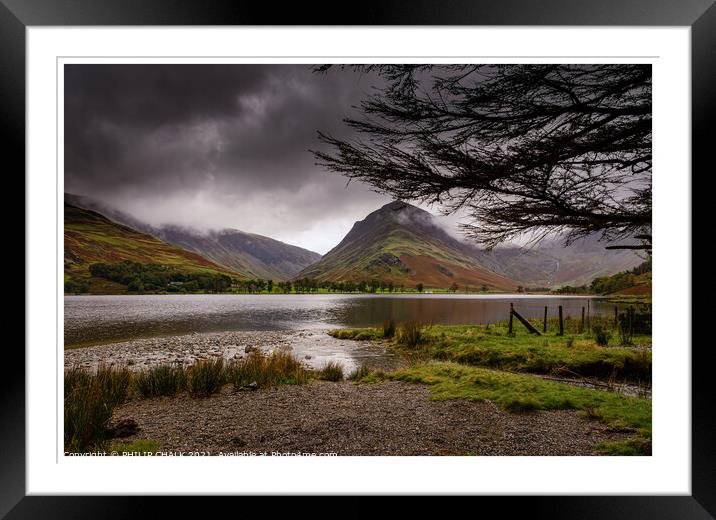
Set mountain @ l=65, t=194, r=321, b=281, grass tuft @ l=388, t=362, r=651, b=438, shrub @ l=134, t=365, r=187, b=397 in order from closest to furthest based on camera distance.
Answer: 1. grass tuft @ l=388, t=362, r=651, b=438
2. shrub @ l=134, t=365, r=187, b=397
3. mountain @ l=65, t=194, r=321, b=281

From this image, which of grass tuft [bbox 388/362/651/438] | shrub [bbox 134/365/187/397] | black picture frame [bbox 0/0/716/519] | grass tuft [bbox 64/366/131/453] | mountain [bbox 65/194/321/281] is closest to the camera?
black picture frame [bbox 0/0/716/519]

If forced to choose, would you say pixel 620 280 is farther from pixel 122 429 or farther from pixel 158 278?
pixel 158 278

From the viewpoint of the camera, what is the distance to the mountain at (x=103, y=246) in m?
2.73

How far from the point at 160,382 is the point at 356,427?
158 centimetres

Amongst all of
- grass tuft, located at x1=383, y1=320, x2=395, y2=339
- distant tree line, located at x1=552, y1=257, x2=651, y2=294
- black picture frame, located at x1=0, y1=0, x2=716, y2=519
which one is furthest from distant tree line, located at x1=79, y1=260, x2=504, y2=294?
black picture frame, located at x1=0, y1=0, x2=716, y2=519

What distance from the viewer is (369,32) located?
152 centimetres

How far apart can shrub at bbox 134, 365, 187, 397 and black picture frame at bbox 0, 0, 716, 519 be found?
3.22ft

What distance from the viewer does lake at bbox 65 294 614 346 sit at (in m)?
3.26

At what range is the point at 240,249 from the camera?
3.19 m

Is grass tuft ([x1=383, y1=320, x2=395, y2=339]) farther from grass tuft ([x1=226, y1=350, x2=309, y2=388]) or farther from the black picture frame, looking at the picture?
the black picture frame

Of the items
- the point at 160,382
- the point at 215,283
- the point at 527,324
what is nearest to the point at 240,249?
the point at 215,283

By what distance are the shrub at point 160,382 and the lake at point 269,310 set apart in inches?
38.2
